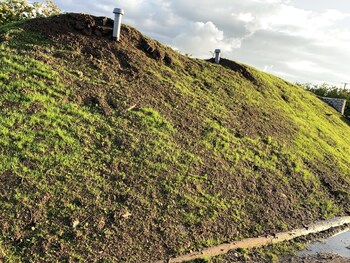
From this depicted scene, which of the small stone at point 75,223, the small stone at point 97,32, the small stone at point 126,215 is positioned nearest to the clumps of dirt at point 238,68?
the small stone at point 97,32

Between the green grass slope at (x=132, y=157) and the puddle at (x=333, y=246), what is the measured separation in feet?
1.63

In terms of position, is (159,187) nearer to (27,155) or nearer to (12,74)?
(27,155)

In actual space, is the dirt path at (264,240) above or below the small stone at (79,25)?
below

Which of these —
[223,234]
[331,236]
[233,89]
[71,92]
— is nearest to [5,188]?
[71,92]

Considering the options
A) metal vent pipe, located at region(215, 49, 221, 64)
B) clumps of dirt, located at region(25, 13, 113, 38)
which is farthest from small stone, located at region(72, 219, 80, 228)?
metal vent pipe, located at region(215, 49, 221, 64)

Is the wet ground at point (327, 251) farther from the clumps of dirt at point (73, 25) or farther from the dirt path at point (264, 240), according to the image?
the clumps of dirt at point (73, 25)

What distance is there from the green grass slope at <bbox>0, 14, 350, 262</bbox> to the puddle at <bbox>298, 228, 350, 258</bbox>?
0.50 metres

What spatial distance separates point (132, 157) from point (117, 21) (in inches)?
146

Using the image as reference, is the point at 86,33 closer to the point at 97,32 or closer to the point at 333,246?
the point at 97,32

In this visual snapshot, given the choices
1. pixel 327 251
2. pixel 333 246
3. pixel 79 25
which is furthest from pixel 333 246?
pixel 79 25

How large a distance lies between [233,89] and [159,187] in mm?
5562

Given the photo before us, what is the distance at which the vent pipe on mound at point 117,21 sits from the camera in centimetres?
801

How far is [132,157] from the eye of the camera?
580 cm

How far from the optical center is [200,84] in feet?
31.7
